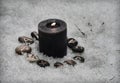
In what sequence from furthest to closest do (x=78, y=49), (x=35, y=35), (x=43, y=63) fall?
1. (x=35, y=35)
2. (x=78, y=49)
3. (x=43, y=63)

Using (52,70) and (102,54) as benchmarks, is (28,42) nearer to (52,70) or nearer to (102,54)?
(52,70)

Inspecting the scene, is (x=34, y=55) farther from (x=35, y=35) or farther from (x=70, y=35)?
(x=70, y=35)

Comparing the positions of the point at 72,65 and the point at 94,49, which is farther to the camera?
the point at 94,49

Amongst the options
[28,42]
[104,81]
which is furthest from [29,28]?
[104,81]

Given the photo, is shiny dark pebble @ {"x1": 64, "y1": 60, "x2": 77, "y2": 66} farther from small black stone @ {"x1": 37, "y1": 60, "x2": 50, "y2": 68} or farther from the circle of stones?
small black stone @ {"x1": 37, "y1": 60, "x2": 50, "y2": 68}

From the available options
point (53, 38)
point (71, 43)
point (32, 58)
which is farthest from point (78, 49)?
point (32, 58)

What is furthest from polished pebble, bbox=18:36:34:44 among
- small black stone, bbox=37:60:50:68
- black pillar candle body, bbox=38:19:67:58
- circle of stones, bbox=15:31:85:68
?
small black stone, bbox=37:60:50:68
